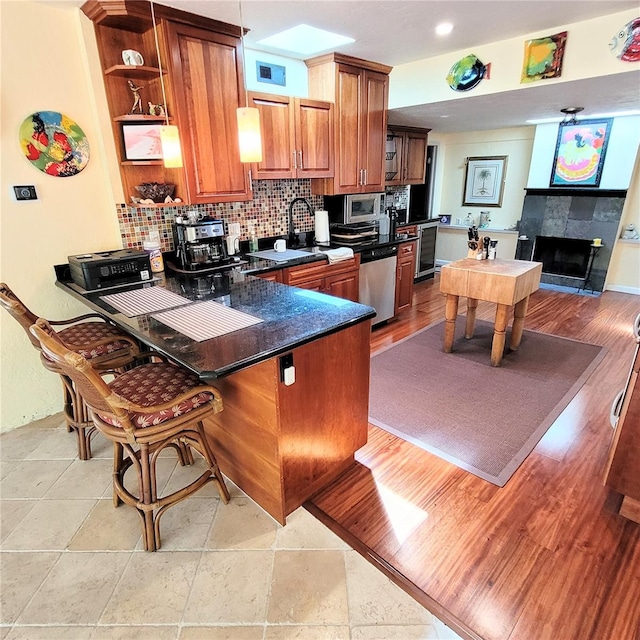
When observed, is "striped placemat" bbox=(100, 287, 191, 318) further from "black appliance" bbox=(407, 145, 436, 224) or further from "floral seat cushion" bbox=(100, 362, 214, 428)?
"black appliance" bbox=(407, 145, 436, 224)

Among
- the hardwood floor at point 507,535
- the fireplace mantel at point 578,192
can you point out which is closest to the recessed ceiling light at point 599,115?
the fireplace mantel at point 578,192

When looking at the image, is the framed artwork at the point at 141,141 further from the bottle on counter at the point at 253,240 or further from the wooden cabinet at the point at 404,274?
the wooden cabinet at the point at 404,274

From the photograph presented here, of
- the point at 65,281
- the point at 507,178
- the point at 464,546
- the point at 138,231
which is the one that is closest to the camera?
the point at 464,546

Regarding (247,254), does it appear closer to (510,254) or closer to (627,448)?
(627,448)

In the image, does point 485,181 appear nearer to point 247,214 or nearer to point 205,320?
point 247,214

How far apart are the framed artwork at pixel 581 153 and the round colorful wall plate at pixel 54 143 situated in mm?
5552

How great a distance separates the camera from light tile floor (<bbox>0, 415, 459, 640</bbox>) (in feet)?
4.59

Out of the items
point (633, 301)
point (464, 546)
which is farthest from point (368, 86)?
point (633, 301)

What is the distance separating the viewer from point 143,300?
6.94 feet

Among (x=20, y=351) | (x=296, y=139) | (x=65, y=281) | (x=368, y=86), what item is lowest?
(x=20, y=351)

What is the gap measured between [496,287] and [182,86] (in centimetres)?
266

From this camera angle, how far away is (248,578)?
1.57 m

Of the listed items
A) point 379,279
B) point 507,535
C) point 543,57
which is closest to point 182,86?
point 379,279

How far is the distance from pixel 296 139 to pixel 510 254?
426 cm
